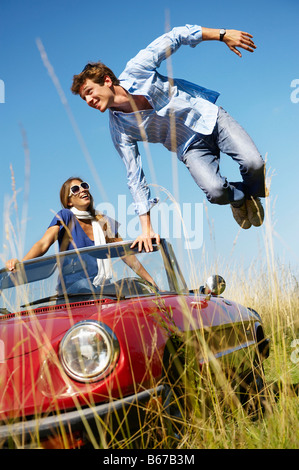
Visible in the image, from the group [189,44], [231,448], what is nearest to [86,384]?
[231,448]

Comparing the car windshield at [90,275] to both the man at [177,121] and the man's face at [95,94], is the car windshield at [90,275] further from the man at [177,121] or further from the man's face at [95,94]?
the man's face at [95,94]

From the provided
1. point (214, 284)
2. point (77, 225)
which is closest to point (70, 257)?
point (214, 284)

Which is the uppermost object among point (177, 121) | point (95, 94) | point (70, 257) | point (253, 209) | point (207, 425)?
point (95, 94)

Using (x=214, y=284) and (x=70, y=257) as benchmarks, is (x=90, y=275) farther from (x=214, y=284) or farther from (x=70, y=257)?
(x=214, y=284)

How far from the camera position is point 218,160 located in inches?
166

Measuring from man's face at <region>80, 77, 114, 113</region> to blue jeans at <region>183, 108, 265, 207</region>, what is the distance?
925 mm

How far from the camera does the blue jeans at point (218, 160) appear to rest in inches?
151

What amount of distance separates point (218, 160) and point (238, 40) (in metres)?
1.10

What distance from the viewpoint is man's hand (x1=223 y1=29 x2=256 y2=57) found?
11.4ft

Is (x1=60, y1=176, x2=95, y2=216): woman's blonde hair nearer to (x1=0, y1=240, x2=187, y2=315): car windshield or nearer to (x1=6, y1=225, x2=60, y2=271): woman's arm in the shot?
(x1=6, y1=225, x2=60, y2=271): woman's arm

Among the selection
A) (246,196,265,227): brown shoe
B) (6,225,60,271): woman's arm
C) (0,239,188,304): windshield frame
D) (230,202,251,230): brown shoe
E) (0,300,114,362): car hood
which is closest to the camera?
(0,300,114,362): car hood

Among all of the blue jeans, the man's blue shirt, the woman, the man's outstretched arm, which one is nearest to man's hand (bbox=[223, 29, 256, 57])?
the man's outstretched arm

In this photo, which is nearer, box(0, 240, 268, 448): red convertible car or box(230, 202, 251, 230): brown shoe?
box(0, 240, 268, 448): red convertible car

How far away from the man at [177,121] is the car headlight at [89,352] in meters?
1.69
